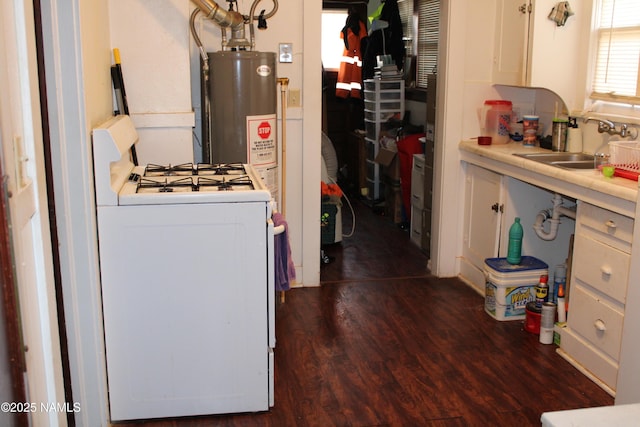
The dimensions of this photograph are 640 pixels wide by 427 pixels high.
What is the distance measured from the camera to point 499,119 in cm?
434

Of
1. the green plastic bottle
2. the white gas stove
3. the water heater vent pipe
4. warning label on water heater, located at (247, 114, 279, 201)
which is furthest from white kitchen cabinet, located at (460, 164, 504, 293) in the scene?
the white gas stove

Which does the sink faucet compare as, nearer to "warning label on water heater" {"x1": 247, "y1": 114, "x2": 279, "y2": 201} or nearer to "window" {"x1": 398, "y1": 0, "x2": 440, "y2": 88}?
"warning label on water heater" {"x1": 247, "y1": 114, "x2": 279, "y2": 201}

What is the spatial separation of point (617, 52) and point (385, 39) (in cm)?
357

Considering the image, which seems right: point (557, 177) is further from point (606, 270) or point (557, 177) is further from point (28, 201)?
point (28, 201)

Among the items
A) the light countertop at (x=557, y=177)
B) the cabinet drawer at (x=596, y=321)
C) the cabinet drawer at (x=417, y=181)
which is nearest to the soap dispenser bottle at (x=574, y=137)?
the light countertop at (x=557, y=177)

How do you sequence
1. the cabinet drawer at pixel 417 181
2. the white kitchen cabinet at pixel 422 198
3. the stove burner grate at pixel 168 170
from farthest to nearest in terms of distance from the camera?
1. the cabinet drawer at pixel 417 181
2. the white kitchen cabinet at pixel 422 198
3. the stove burner grate at pixel 168 170

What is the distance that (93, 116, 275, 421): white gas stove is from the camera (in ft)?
8.38

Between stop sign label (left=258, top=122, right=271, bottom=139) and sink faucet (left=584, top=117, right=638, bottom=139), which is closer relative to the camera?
sink faucet (left=584, top=117, right=638, bottom=139)

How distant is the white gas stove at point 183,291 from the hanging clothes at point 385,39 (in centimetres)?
441

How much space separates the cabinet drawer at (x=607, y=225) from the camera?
2.89m

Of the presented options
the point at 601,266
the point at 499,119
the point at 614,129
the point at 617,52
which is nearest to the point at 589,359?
the point at 601,266

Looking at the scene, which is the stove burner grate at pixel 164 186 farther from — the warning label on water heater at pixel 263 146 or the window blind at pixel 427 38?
the window blind at pixel 427 38

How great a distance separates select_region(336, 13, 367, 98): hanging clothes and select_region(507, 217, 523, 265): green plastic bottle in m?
3.73

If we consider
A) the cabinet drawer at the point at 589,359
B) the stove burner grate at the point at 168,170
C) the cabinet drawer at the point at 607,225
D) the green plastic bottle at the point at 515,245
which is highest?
the stove burner grate at the point at 168,170
